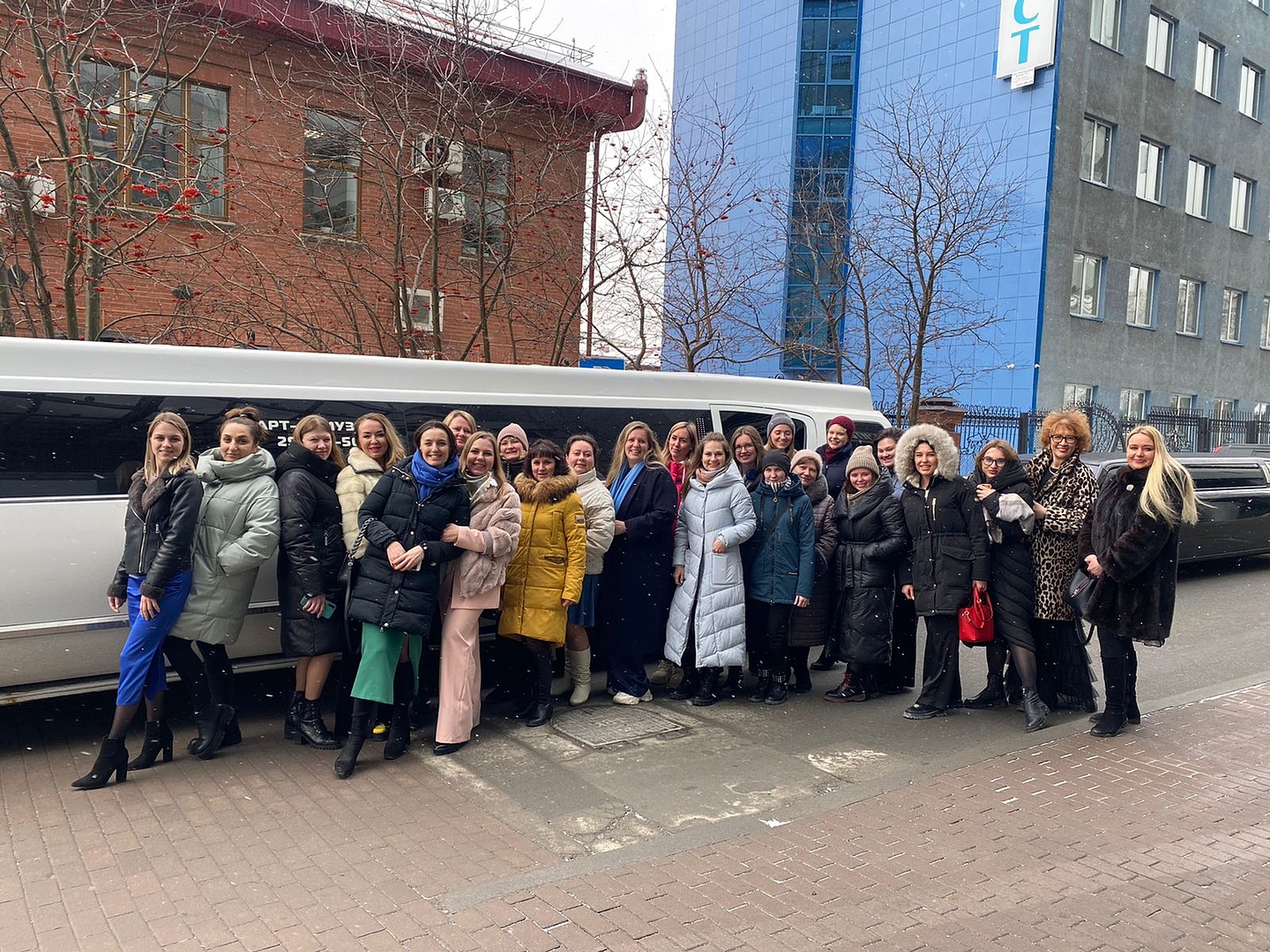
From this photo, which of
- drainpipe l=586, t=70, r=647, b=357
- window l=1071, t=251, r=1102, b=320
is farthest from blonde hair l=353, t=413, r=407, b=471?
window l=1071, t=251, r=1102, b=320

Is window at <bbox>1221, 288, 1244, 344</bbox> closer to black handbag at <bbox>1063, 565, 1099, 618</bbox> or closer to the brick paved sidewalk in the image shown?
black handbag at <bbox>1063, 565, 1099, 618</bbox>

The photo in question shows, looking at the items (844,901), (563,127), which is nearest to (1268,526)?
(563,127)

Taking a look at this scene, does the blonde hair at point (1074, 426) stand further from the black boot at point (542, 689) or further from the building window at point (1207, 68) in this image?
the building window at point (1207, 68)

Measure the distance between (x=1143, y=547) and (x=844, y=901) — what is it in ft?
9.70

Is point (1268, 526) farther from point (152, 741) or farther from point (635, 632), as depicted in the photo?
point (152, 741)

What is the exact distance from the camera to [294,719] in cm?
556

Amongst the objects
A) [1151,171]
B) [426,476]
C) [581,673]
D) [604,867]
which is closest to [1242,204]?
[1151,171]

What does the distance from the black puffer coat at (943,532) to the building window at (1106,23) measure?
75.1 ft

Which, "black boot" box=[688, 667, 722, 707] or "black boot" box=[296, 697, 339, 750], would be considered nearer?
"black boot" box=[296, 697, 339, 750]

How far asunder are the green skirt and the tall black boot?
0.09m

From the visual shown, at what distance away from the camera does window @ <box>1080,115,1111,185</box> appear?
80.6ft

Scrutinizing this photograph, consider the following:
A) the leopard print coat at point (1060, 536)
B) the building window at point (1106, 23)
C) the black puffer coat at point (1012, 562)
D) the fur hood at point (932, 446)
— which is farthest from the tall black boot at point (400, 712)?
the building window at point (1106, 23)

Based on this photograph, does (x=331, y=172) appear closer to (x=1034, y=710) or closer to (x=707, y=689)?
(x=707, y=689)

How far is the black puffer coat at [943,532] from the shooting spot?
19.6 feet
